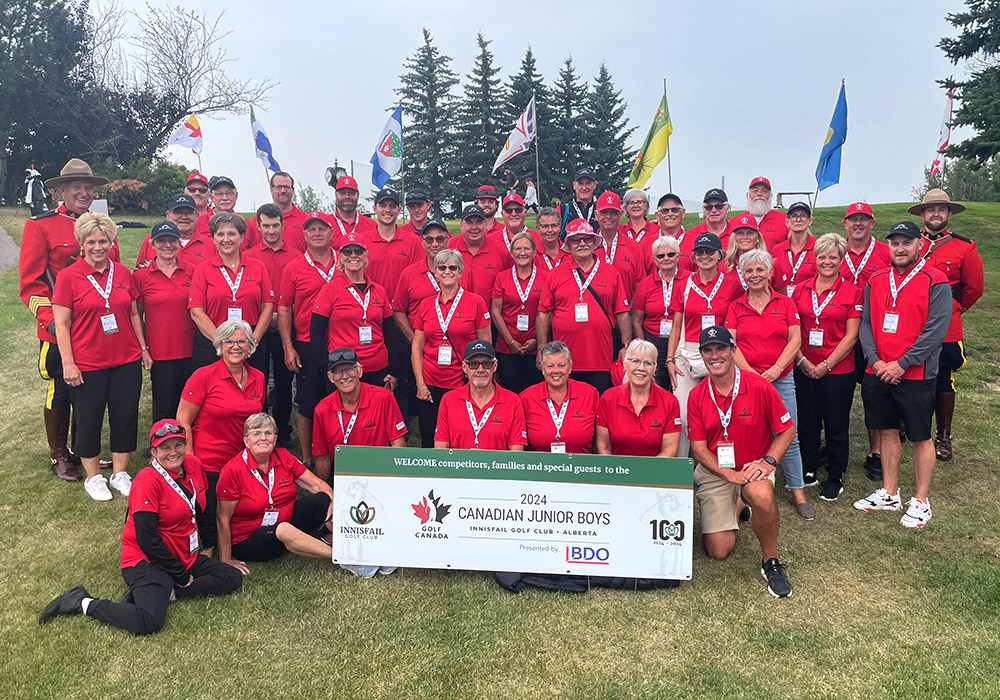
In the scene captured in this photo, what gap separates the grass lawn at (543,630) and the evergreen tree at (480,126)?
114 feet

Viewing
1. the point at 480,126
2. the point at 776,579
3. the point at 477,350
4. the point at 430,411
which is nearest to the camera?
the point at 776,579

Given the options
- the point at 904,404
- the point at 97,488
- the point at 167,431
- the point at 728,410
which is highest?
the point at 167,431

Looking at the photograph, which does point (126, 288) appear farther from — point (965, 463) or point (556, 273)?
point (965, 463)

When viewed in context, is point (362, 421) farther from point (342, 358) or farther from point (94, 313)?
point (94, 313)

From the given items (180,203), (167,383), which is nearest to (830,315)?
(167,383)

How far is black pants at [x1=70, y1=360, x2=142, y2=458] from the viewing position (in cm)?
545

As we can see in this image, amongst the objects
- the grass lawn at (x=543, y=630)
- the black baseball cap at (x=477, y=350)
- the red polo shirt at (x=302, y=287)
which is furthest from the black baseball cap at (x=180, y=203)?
the black baseball cap at (x=477, y=350)

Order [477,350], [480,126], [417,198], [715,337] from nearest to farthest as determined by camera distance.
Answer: [715,337] < [477,350] < [417,198] < [480,126]

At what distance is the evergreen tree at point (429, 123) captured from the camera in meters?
38.6

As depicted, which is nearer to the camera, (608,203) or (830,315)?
(830,315)

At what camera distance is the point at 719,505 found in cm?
475

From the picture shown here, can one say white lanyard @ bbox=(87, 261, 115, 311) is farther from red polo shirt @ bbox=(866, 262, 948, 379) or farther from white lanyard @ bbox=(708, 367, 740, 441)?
red polo shirt @ bbox=(866, 262, 948, 379)

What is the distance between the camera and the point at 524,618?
4078 mm

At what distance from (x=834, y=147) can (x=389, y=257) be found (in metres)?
7.42
